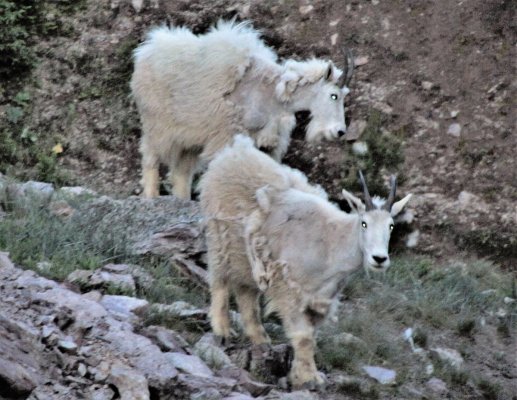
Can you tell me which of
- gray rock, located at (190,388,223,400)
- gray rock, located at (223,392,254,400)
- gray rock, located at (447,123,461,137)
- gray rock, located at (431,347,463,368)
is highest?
gray rock, located at (447,123,461,137)

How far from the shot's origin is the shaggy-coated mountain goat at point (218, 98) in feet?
36.1

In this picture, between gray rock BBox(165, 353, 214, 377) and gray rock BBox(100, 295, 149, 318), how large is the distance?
621 mm

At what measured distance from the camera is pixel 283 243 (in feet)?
26.9

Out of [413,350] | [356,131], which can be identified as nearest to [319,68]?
[356,131]

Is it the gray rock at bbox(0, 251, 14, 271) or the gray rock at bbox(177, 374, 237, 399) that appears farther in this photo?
the gray rock at bbox(0, 251, 14, 271)

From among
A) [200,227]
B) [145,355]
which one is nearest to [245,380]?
[145,355]

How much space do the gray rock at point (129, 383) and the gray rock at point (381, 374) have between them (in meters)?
2.33

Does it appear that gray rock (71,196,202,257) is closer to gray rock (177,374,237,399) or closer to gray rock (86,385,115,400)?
gray rock (177,374,237,399)

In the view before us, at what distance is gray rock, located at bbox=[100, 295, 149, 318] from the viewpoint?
26.0 feet

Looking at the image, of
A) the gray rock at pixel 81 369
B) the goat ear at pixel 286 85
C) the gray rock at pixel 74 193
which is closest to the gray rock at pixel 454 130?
the goat ear at pixel 286 85

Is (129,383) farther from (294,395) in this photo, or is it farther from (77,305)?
(294,395)

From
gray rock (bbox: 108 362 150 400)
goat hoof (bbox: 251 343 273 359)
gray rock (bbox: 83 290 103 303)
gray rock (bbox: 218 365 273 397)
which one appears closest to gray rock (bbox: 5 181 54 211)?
gray rock (bbox: 83 290 103 303)

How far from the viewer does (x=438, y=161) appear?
41.6 feet

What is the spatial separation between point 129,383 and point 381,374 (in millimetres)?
2557
